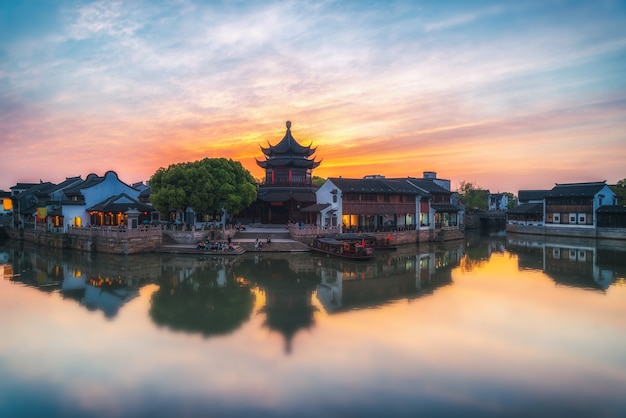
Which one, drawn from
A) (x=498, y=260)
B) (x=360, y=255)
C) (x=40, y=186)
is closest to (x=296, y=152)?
(x=360, y=255)

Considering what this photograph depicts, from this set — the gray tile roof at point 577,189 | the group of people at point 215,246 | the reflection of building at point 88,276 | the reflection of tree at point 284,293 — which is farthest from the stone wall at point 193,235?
the gray tile roof at point 577,189

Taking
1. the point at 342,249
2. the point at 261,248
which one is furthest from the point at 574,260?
the point at 261,248

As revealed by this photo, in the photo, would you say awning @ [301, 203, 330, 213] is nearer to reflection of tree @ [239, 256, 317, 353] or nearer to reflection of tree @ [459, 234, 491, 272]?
reflection of tree @ [239, 256, 317, 353]

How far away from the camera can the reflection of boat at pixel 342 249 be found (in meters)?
34.9

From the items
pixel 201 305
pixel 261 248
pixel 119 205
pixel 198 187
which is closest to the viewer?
pixel 201 305

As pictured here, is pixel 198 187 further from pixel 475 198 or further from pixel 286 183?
pixel 475 198

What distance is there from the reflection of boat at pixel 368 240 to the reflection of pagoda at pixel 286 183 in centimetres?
1204

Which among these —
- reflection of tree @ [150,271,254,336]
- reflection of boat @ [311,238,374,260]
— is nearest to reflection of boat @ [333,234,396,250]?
reflection of boat @ [311,238,374,260]

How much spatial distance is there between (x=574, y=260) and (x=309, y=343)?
32184 millimetres

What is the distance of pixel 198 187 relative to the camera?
3838 cm

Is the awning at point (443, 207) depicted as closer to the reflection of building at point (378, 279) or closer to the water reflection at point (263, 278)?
the water reflection at point (263, 278)

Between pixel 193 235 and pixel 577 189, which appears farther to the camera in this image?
pixel 577 189

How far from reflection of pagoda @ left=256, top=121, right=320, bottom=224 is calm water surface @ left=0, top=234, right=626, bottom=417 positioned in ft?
72.7

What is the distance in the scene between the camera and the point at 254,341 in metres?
15.6
